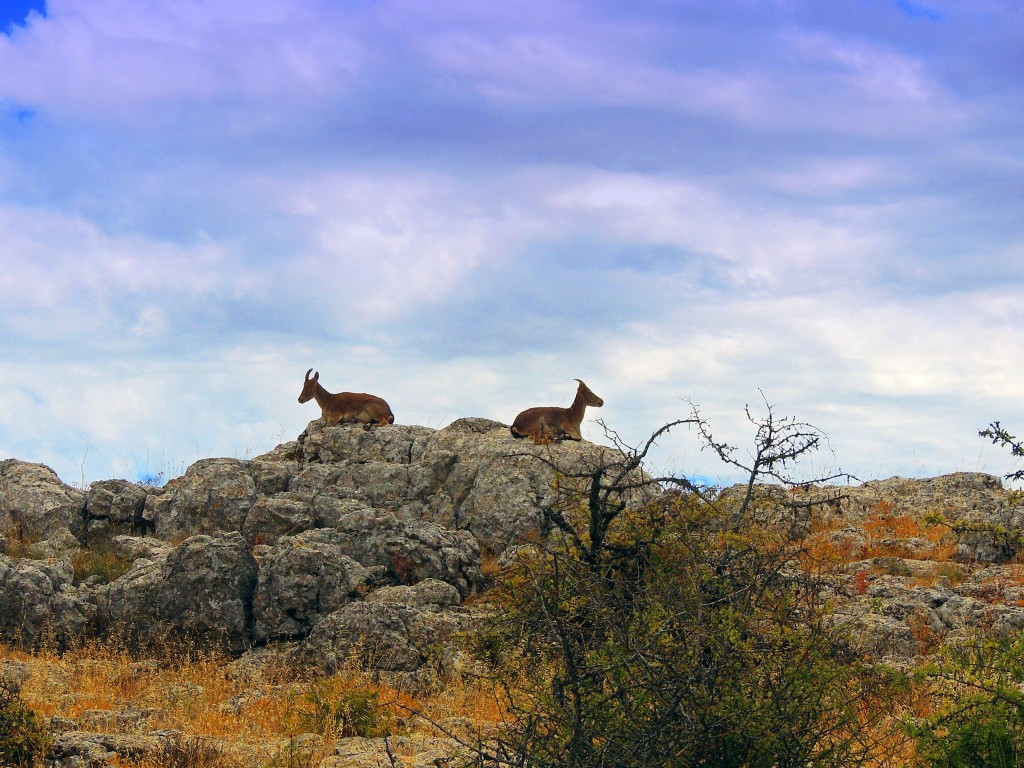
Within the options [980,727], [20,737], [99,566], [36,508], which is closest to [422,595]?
[99,566]

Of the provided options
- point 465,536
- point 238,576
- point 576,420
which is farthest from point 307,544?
point 576,420

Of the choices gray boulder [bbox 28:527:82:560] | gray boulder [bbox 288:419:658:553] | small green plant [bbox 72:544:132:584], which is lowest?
small green plant [bbox 72:544:132:584]

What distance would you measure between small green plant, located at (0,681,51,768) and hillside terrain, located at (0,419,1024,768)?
13 cm

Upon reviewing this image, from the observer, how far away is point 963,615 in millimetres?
15992

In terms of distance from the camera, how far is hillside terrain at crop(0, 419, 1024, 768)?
10.8m

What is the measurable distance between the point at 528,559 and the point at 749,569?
5.46 ft

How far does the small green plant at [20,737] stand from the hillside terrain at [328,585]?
13cm

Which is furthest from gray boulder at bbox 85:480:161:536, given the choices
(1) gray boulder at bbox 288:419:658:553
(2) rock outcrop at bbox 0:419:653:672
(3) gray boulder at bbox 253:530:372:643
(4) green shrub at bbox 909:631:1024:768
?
(4) green shrub at bbox 909:631:1024:768

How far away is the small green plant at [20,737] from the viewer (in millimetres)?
9445

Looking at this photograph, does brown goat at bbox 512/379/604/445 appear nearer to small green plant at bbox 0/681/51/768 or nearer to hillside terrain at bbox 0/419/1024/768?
hillside terrain at bbox 0/419/1024/768

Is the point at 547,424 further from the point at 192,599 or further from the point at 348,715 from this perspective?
the point at 348,715

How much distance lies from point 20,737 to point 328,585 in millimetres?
7102

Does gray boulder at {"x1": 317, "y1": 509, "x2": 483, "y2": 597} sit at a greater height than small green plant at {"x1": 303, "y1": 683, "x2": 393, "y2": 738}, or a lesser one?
greater

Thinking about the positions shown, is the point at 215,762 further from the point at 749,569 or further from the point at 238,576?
the point at 238,576
